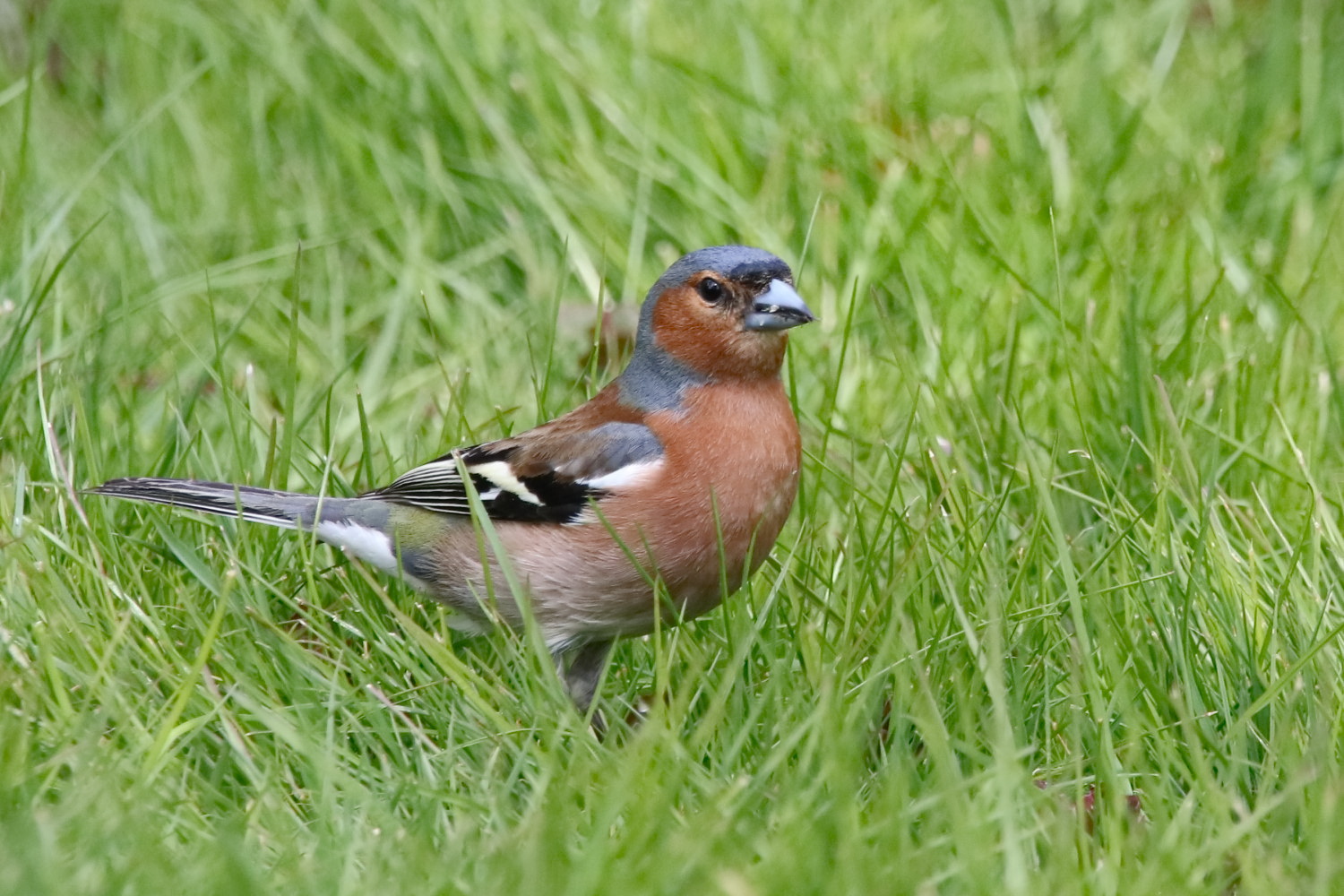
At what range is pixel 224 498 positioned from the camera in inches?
145

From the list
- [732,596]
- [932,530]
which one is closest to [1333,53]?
[932,530]

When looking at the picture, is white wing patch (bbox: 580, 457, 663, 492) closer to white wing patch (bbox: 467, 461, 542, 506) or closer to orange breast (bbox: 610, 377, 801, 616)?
orange breast (bbox: 610, 377, 801, 616)

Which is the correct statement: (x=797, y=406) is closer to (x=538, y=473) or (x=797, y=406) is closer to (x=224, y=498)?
(x=538, y=473)

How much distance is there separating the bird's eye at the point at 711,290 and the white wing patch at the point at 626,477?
397 mm

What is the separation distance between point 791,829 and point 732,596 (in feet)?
3.37

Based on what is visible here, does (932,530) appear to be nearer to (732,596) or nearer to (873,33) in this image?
(732,596)

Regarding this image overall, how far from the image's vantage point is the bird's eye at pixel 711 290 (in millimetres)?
3799

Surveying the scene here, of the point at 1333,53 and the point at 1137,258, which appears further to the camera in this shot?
the point at 1333,53

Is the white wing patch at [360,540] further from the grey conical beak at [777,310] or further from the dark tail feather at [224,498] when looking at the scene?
the grey conical beak at [777,310]

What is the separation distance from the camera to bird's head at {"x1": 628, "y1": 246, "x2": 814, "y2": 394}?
3.74 m

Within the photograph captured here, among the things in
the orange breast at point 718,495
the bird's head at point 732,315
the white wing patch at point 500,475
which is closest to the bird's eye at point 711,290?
the bird's head at point 732,315

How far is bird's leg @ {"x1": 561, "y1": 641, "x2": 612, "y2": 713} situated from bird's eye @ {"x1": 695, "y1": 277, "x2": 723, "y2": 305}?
813 mm

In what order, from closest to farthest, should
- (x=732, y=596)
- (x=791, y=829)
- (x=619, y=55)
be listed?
(x=791, y=829) → (x=732, y=596) → (x=619, y=55)

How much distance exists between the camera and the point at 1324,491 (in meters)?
3.89
